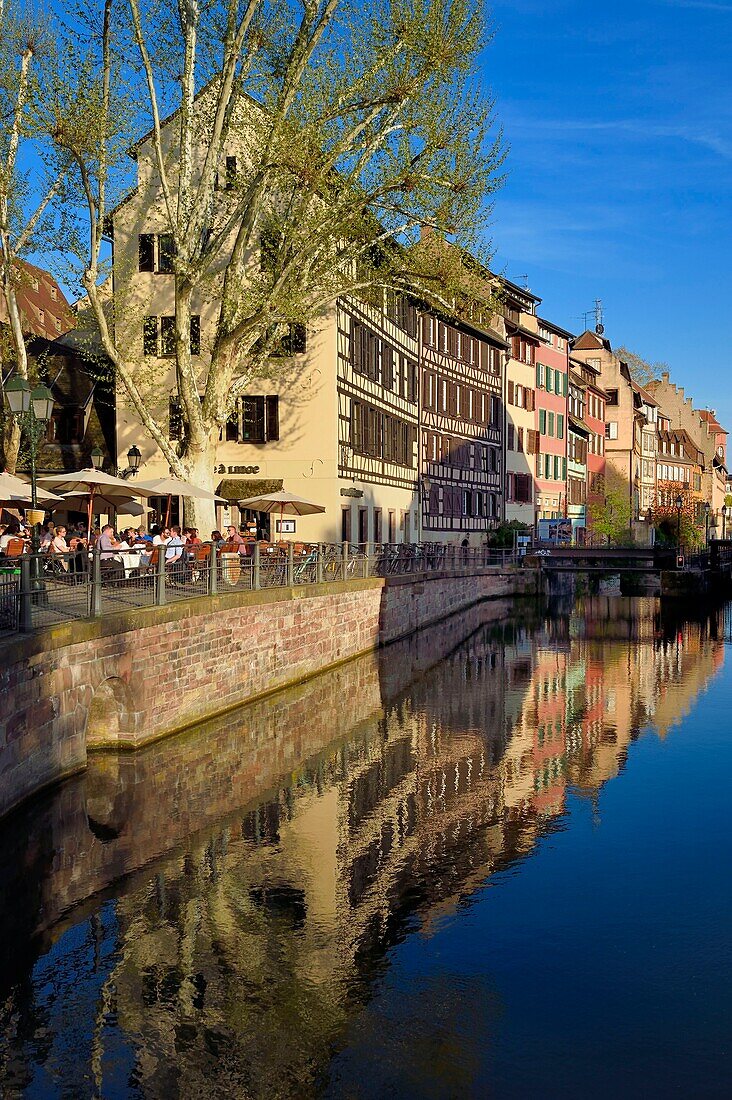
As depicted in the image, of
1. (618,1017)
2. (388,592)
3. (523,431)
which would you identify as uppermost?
(523,431)

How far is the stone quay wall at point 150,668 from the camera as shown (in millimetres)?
13766

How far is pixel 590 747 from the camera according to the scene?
67.8ft

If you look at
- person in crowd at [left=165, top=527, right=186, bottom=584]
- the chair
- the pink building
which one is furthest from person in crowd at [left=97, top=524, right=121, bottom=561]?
the pink building

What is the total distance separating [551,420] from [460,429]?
59.1ft

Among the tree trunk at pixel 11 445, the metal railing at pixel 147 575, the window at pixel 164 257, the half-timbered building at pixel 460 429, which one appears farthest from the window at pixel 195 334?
the half-timbered building at pixel 460 429

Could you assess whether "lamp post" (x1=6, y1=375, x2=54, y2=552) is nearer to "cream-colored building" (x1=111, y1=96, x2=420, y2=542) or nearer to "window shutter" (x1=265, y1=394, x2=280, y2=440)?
"cream-colored building" (x1=111, y1=96, x2=420, y2=542)

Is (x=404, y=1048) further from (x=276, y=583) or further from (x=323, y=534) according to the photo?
(x=323, y=534)

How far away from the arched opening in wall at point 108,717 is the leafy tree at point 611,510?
176 feet

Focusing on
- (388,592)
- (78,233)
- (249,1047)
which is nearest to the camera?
(249,1047)

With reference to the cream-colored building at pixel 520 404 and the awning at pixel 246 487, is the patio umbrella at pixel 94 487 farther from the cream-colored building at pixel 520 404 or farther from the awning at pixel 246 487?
the cream-colored building at pixel 520 404

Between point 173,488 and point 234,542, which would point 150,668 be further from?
point 234,542

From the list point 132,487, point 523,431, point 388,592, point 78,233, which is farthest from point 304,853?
point 523,431

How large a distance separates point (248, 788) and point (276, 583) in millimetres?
8201

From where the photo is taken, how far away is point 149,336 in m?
35.8
